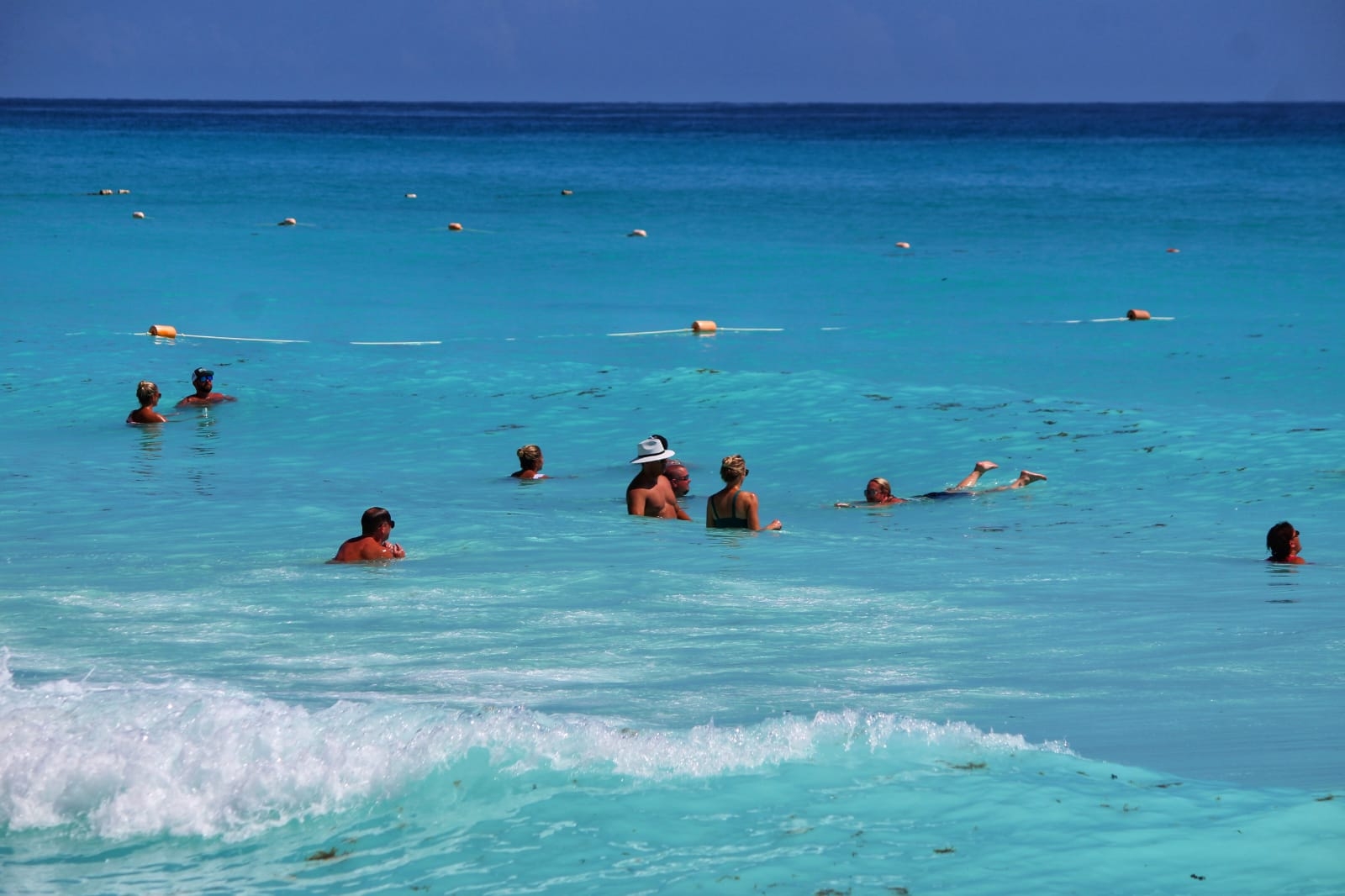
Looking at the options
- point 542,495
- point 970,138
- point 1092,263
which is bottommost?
point 542,495

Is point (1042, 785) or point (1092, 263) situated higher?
point (1092, 263)

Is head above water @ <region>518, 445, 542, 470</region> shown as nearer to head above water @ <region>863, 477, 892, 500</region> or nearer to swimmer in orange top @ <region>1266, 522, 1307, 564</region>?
head above water @ <region>863, 477, 892, 500</region>

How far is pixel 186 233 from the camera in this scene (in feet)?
149

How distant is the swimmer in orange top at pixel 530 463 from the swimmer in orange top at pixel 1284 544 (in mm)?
6867

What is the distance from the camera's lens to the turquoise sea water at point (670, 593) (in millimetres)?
6145

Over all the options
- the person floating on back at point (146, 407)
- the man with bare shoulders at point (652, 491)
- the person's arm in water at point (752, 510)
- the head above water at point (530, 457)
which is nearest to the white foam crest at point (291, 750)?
the person's arm in water at point (752, 510)

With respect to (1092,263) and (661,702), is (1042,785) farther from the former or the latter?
(1092,263)

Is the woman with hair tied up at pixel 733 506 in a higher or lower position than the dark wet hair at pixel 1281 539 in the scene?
higher

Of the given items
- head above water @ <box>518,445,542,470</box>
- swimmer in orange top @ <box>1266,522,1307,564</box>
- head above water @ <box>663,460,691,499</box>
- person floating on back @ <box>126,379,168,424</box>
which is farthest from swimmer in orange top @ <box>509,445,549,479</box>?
swimmer in orange top @ <box>1266,522,1307,564</box>

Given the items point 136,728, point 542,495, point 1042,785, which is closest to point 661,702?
point 1042,785

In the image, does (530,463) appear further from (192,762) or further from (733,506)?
(192,762)

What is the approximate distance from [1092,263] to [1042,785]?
34513mm

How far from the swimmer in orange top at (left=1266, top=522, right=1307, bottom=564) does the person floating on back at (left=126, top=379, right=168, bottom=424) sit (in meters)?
12.2

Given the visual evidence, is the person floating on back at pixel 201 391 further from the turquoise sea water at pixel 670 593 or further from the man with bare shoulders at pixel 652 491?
the man with bare shoulders at pixel 652 491
